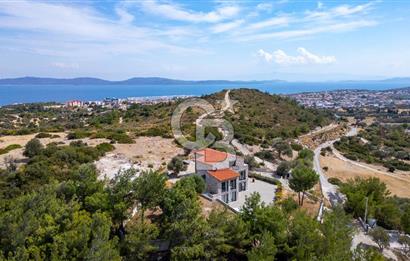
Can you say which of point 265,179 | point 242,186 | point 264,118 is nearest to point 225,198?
point 242,186

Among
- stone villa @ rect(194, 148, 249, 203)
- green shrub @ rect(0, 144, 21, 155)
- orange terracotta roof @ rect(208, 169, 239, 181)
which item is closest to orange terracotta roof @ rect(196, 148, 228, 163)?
stone villa @ rect(194, 148, 249, 203)

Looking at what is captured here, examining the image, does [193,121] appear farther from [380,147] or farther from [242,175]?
[380,147]

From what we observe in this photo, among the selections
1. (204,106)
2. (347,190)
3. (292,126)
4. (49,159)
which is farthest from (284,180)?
(204,106)

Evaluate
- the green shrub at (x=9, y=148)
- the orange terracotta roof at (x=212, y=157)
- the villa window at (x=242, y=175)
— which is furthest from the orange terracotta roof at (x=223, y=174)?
the green shrub at (x=9, y=148)

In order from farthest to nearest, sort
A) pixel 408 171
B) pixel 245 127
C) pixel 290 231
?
1. pixel 245 127
2. pixel 408 171
3. pixel 290 231

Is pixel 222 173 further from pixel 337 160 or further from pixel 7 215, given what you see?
pixel 337 160

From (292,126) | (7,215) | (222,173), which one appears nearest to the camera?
(7,215)
